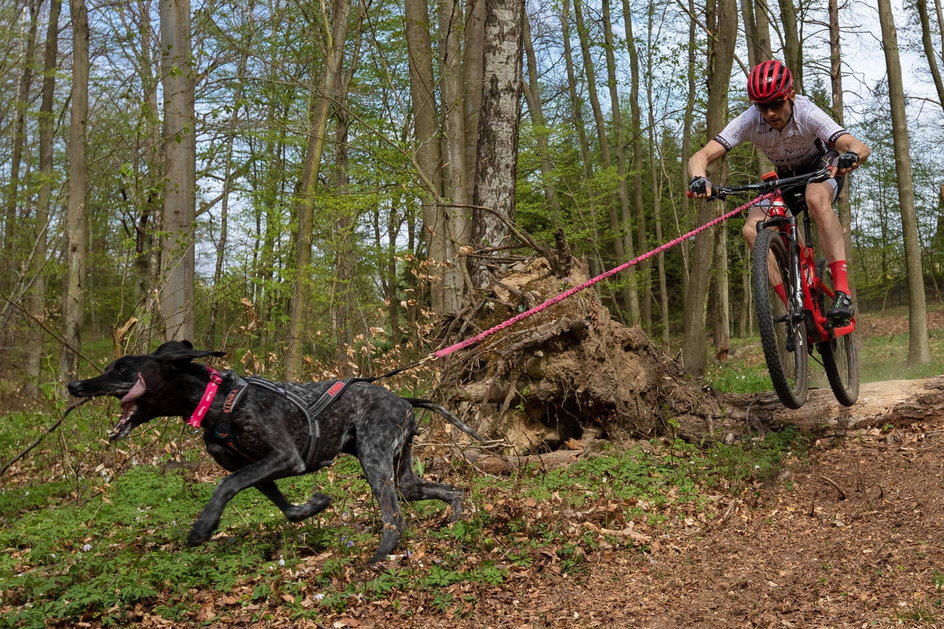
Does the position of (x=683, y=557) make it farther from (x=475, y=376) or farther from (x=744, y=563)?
(x=475, y=376)

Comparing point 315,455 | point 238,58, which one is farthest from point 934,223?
point 315,455

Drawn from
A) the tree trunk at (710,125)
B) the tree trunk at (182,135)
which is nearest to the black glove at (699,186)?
the tree trunk at (710,125)

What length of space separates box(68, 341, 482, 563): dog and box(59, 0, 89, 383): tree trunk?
432 inches

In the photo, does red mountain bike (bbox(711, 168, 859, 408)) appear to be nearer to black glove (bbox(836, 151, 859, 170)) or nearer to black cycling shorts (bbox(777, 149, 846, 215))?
black cycling shorts (bbox(777, 149, 846, 215))

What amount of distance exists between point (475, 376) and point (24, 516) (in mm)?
4414

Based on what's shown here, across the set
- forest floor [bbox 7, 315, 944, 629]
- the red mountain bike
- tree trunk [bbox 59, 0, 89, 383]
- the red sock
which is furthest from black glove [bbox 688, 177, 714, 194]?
tree trunk [bbox 59, 0, 89, 383]

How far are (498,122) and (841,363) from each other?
476 centimetres

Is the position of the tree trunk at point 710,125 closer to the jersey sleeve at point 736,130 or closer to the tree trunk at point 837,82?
the tree trunk at point 837,82

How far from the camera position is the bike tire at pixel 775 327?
616cm

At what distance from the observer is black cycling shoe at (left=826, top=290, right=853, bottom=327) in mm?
6480

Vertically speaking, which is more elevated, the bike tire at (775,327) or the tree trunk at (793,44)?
the tree trunk at (793,44)

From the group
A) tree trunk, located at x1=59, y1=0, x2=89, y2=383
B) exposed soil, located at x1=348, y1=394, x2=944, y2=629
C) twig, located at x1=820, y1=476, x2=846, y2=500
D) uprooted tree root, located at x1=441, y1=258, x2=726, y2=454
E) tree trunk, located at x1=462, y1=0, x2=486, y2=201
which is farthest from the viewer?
tree trunk, located at x1=59, y1=0, x2=89, y2=383

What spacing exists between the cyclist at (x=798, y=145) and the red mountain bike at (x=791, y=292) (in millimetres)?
153

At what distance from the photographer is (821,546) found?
5.14 meters
